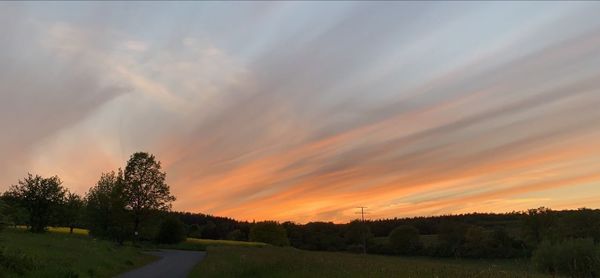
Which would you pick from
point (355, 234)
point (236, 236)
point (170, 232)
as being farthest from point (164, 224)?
point (355, 234)

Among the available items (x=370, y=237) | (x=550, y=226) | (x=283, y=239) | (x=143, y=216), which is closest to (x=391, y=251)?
(x=370, y=237)

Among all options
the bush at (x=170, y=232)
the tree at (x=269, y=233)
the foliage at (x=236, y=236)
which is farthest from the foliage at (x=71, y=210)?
the foliage at (x=236, y=236)

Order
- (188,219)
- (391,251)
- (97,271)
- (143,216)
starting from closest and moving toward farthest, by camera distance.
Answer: (97,271) < (143,216) < (391,251) < (188,219)

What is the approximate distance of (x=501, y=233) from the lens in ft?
343

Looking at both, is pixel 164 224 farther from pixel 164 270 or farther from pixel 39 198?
pixel 164 270

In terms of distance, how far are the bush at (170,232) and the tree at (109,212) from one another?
1671 cm

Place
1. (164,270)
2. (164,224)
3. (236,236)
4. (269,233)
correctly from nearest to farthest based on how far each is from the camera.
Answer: (164,270)
(164,224)
(269,233)
(236,236)

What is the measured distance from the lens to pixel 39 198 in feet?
241

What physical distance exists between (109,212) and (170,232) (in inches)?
870

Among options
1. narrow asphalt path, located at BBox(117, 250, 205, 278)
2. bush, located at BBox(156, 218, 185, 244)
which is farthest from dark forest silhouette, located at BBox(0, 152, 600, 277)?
narrow asphalt path, located at BBox(117, 250, 205, 278)

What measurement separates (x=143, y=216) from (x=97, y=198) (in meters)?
10.0

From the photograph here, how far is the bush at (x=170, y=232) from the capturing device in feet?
301

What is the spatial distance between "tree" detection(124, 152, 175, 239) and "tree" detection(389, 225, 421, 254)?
68.8 metres

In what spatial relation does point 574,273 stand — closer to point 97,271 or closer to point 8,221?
point 8,221
